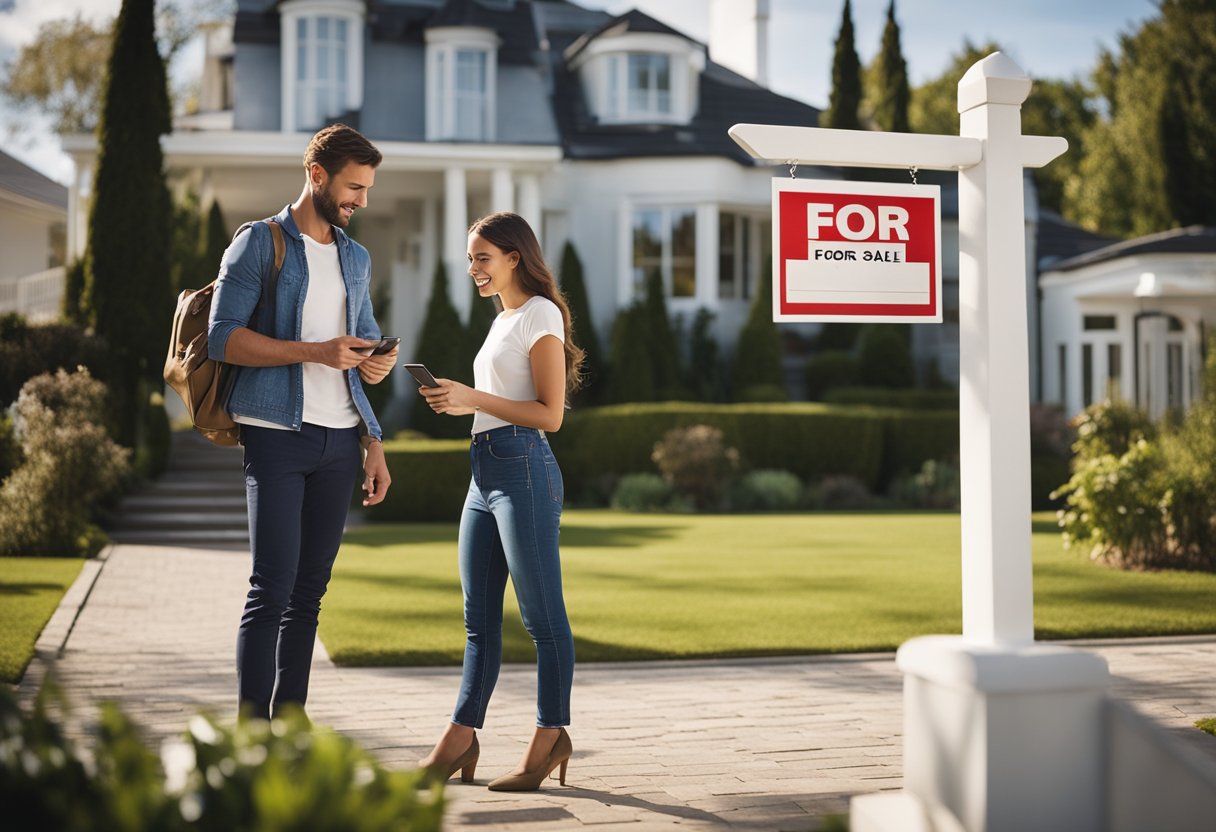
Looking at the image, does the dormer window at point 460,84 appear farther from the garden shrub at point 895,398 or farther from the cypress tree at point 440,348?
the garden shrub at point 895,398

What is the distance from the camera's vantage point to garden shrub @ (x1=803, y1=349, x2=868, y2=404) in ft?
84.0

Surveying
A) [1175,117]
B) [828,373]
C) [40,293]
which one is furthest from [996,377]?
[1175,117]

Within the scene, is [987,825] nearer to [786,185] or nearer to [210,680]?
[786,185]

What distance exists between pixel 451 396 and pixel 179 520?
13.1 metres

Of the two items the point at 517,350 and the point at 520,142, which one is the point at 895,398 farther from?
the point at 517,350

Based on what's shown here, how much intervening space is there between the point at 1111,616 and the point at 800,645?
2.47m

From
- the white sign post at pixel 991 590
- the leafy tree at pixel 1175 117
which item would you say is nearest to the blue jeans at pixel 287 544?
the white sign post at pixel 991 590

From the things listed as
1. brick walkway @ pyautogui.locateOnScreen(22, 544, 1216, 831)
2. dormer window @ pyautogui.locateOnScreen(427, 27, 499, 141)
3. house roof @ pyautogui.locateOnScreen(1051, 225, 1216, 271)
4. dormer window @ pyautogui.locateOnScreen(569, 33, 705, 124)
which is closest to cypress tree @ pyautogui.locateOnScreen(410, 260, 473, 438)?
dormer window @ pyautogui.locateOnScreen(427, 27, 499, 141)

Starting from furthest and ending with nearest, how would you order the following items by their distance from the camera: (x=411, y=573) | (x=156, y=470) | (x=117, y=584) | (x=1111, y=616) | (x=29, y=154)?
1. (x=29, y=154)
2. (x=156, y=470)
3. (x=411, y=573)
4. (x=117, y=584)
5. (x=1111, y=616)

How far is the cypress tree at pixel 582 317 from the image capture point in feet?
80.6

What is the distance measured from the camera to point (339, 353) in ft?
14.0

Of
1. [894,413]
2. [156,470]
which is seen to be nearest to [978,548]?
[156,470]

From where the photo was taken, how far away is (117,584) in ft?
36.1

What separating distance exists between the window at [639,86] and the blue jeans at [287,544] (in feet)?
77.4
